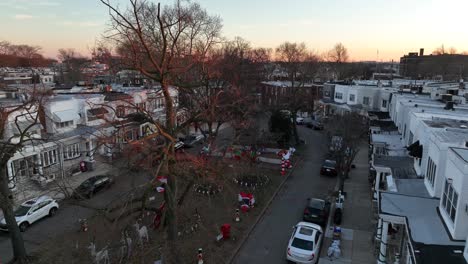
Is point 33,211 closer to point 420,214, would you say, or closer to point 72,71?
point 420,214

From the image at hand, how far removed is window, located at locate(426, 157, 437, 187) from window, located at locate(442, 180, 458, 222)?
2365 mm

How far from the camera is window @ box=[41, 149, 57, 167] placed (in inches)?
942

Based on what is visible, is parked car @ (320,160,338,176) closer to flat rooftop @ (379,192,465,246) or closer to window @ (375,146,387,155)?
→ window @ (375,146,387,155)

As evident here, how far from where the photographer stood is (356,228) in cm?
1780

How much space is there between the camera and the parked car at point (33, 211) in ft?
58.0

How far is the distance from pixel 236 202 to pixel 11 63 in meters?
82.0

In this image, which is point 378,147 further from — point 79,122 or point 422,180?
point 79,122

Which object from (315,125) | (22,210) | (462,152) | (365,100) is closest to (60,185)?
(22,210)

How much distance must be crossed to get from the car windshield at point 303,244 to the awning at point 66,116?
20121 mm

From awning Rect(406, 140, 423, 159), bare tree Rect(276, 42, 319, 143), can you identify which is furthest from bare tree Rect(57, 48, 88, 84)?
awning Rect(406, 140, 423, 159)

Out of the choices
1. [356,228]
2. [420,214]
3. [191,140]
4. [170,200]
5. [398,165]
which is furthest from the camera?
[191,140]

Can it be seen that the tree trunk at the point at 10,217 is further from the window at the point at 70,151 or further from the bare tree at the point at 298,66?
the bare tree at the point at 298,66

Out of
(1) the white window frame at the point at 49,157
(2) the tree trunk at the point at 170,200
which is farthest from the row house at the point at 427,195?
(1) the white window frame at the point at 49,157

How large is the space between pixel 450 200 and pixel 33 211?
19983mm
